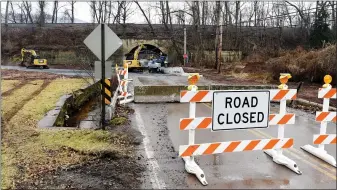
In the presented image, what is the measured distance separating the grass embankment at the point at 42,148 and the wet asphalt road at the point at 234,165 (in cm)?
88

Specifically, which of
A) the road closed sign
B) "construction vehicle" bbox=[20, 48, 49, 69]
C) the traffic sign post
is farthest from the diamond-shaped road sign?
"construction vehicle" bbox=[20, 48, 49, 69]

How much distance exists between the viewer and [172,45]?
44.8 metres

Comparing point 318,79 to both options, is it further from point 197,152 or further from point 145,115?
point 197,152

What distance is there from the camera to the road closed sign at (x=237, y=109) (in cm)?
479

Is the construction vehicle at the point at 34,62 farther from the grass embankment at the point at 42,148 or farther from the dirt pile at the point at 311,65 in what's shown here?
the grass embankment at the point at 42,148

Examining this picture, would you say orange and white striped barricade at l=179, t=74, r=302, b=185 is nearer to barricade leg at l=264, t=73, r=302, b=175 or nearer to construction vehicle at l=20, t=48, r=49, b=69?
barricade leg at l=264, t=73, r=302, b=175

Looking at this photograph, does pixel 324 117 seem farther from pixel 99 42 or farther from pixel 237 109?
pixel 99 42

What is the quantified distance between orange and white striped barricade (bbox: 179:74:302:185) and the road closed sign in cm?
15

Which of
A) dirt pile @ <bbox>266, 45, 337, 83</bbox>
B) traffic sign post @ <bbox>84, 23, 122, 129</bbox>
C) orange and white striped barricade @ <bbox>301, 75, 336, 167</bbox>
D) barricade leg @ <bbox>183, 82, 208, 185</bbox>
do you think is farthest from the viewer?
dirt pile @ <bbox>266, 45, 337, 83</bbox>

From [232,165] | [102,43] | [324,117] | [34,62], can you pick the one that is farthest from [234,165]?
[34,62]

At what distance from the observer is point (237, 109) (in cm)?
485

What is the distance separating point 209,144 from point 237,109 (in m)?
0.74

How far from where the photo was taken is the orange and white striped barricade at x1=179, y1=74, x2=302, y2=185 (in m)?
5.00

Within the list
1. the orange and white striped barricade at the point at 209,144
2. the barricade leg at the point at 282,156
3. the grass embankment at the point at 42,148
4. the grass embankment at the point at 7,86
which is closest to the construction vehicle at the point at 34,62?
the grass embankment at the point at 7,86
